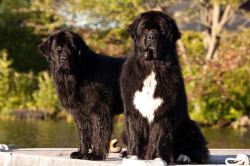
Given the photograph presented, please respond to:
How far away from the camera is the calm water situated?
442 inches

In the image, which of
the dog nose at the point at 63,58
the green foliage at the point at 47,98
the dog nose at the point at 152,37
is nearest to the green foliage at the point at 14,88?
the green foliage at the point at 47,98

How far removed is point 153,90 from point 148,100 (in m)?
0.13

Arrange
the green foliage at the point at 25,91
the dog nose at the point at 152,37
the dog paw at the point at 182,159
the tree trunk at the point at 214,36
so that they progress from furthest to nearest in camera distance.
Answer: the green foliage at the point at 25,91 < the tree trunk at the point at 214,36 < the dog paw at the point at 182,159 < the dog nose at the point at 152,37

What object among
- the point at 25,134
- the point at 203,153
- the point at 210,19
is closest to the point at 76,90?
the point at 203,153

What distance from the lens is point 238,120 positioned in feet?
52.4

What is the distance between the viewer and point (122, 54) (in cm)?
1919

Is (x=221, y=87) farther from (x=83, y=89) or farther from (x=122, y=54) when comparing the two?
(x=83, y=89)

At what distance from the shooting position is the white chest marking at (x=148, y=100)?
561cm

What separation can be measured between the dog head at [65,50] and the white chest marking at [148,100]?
1091 millimetres

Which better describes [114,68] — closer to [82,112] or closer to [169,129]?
[82,112]

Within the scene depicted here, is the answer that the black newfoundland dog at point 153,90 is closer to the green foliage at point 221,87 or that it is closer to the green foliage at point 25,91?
the green foliage at point 221,87

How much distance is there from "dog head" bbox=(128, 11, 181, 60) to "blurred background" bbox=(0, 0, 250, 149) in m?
6.48

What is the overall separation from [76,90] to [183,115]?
1461 millimetres

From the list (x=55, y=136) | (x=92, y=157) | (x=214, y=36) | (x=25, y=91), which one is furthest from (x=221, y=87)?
(x=92, y=157)
